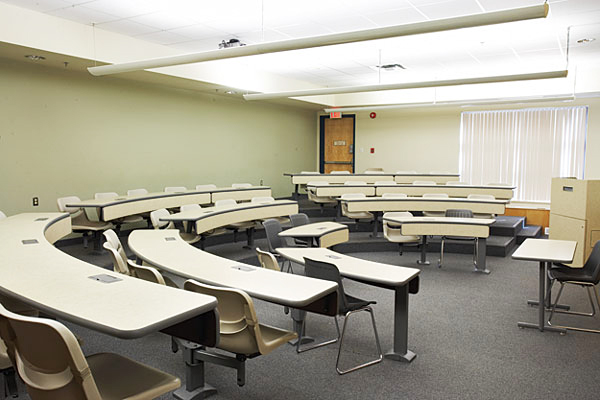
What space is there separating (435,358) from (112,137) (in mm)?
6643

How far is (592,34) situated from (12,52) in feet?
26.8

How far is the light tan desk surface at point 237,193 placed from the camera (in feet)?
26.5

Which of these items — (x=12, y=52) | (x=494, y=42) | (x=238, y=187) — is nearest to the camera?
(x=12, y=52)

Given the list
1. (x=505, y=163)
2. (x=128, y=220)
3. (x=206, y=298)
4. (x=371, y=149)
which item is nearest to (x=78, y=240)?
(x=128, y=220)

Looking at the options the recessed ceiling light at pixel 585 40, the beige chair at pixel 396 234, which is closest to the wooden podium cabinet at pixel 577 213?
the beige chair at pixel 396 234

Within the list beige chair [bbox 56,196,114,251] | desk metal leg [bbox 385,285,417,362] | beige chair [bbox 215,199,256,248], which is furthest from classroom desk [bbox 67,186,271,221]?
desk metal leg [bbox 385,285,417,362]

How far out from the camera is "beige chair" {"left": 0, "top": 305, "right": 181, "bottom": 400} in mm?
1703

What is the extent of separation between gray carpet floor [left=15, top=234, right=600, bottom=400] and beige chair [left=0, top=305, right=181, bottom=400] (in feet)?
3.44

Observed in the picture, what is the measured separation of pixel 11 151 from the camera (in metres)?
6.64

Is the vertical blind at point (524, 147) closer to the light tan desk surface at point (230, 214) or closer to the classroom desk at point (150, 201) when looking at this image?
the classroom desk at point (150, 201)

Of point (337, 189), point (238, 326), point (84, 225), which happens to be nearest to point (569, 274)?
point (238, 326)

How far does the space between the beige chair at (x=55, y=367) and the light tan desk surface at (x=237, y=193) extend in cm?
603

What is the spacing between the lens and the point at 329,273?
335 cm

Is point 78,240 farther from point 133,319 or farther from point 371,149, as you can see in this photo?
point 371,149
